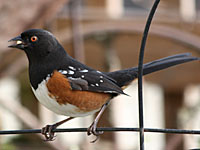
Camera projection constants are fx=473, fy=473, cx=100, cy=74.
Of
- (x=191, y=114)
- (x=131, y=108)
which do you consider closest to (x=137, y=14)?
(x=131, y=108)

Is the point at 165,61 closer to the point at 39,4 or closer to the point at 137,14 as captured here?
the point at 39,4

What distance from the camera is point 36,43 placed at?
2.81 meters

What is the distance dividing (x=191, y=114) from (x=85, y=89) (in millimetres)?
2381

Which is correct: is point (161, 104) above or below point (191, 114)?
above

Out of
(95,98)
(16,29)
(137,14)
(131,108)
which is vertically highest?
(137,14)

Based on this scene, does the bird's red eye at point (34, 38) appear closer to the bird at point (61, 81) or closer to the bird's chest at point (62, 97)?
the bird at point (61, 81)

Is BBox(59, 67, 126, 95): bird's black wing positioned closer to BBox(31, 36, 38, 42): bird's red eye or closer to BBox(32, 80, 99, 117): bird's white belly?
BBox(32, 80, 99, 117): bird's white belly

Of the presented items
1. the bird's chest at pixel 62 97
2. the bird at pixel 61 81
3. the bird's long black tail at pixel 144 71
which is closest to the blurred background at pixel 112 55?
the bird's long black tail at pixel 144 71

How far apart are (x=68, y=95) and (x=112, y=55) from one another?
9.90 ft

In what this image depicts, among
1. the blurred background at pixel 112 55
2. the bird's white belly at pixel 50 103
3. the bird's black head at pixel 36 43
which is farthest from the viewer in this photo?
the blurred background at pixel 112 55

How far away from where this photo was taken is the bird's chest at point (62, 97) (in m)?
2.68

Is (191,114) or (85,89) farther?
(191,114)

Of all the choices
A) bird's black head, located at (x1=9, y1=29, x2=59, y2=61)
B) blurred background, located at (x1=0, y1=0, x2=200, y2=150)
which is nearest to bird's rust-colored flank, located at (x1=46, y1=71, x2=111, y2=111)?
bird's black head, located at (x1=9, y1=29, x2=59, y2=61)

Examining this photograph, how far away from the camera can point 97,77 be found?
9.49 feet
